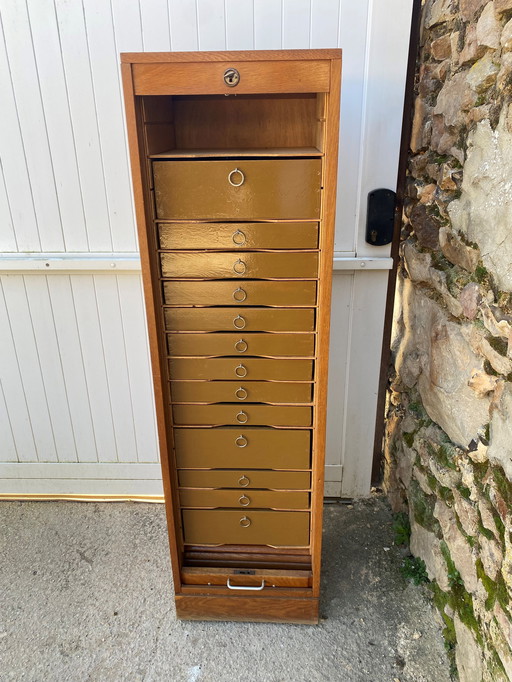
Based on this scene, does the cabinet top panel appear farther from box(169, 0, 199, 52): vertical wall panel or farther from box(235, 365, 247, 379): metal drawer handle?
box(235, 365, 247, 379): metal drawer handle

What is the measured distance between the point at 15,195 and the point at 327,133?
1.25m

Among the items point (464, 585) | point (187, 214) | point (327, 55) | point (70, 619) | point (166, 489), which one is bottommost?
point (70, 619)

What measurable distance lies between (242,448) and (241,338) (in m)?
0.36

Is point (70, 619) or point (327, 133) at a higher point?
point (327, 133)

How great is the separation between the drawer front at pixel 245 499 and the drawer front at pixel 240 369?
1.30ft

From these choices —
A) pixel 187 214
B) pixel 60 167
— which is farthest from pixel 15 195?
pixel 187 214

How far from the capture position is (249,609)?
1660mm

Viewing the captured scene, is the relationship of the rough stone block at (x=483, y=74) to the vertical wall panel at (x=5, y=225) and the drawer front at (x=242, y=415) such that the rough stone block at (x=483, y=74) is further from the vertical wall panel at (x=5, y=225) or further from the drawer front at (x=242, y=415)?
the vertical wall panel at (x=5, y=225)

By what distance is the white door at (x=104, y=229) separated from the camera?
1.65 metres

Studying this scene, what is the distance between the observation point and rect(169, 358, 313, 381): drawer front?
1468 mm

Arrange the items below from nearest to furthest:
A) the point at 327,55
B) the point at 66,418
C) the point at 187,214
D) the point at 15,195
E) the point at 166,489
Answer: the point at 327,55 < the point at 187,214 < the point at 166,489 < the point at 15,195 < the point at 66,418

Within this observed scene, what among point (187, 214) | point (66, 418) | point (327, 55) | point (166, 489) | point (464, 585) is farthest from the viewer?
point (66, 418)

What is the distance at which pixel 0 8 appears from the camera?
5.43 ft

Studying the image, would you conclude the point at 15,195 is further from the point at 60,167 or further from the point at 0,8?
the point at 0,8
